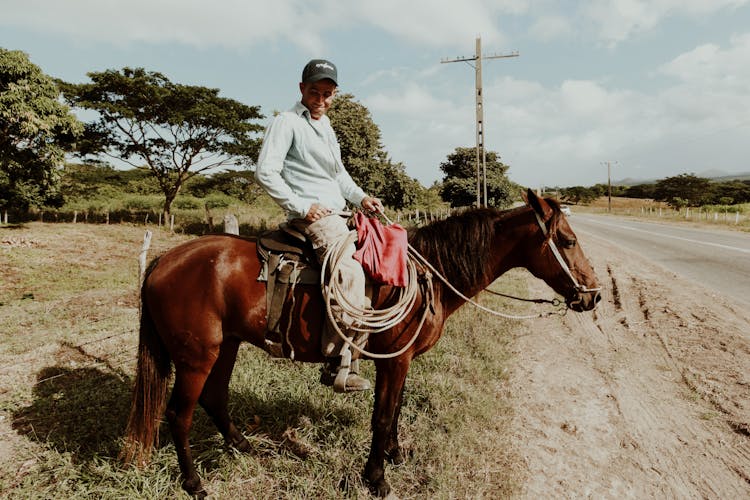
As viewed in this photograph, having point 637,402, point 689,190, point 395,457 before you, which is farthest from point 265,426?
point 689,190

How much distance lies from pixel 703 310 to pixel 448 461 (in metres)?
5.83

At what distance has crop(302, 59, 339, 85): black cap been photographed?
2.44 meters

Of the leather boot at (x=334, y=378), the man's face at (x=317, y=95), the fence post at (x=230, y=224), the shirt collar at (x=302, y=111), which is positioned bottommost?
the leather boot at (x=334, y=378)

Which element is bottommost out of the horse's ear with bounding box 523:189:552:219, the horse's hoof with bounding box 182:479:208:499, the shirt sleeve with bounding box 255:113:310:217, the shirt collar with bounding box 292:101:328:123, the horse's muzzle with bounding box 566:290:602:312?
the horse's hoof with bounding box 182:479:208:499

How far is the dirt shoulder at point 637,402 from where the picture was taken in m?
2.84

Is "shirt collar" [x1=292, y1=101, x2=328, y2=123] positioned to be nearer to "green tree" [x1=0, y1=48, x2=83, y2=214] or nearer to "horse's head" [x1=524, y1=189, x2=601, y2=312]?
"horse's head" [x1=524, y1=189, x2=601, y2=312]

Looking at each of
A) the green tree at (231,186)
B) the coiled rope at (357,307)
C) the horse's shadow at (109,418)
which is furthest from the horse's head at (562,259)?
the green tree at (231,186)

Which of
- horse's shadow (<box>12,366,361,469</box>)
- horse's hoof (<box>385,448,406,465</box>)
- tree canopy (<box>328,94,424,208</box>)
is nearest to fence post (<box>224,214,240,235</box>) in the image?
horse's shadow (<box>12,366,361,469</box>)

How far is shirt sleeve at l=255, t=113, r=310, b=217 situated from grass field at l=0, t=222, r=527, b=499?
1944 mm

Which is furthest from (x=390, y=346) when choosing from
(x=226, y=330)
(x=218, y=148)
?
(x=218, y=148)

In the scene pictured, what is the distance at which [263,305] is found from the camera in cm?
258

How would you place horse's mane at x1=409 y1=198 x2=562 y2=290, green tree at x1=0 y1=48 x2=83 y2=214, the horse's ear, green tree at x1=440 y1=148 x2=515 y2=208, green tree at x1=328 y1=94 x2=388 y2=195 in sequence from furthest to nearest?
1. green tree at x1=440 y1=148 x2=515 y2=208
2. green tree at x1=328 y1=94 x2=388 y2=195
3. green tree at x1=0 y1=48 x2=83 y2=214
4. horse's mane at x1=409 y1=198 x2=562 y2=290
5. the horse's ear

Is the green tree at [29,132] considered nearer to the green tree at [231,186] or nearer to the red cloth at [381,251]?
the green tree at [231,186]

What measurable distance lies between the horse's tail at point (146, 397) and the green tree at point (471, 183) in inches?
870
